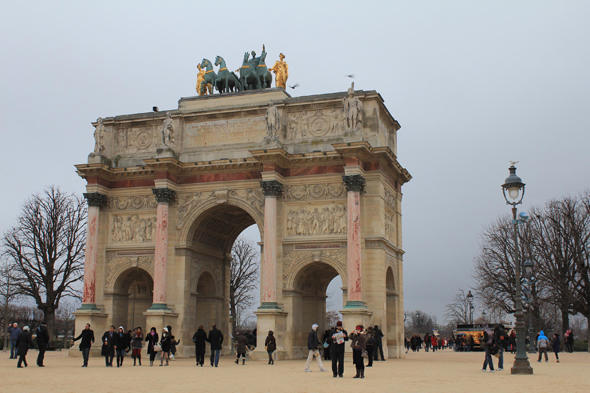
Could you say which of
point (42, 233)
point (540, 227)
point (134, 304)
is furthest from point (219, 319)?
point (540, 227)

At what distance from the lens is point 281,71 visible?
36.2m

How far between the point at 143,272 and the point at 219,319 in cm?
492

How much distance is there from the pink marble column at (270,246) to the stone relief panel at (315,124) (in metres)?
3.14

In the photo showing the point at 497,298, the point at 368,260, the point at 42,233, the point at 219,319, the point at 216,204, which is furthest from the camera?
the point at 497,298

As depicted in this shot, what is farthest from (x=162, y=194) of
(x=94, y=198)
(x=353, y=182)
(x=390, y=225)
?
(x=390, y=225)

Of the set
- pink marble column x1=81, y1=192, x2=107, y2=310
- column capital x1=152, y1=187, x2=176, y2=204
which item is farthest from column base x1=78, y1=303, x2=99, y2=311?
column capital x1=152, y1=187, x2=176, y2=204

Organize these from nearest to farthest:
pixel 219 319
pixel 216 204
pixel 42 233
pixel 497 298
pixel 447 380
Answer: pixel 447 380 → pixel 216 204 → pixel 219 319 → pixel 42 233 → pixel 497 298

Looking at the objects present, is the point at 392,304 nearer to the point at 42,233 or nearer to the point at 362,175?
the point at 362,175

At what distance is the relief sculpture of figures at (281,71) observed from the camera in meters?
36.1

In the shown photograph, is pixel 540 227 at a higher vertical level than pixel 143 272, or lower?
higher

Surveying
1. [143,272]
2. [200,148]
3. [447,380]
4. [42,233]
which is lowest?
[447,380]

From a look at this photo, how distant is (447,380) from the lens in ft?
56.6

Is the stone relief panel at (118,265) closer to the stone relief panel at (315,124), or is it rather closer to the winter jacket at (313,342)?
the stone relief panel at (315,124)

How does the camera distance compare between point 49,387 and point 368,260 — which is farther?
point 368,260
